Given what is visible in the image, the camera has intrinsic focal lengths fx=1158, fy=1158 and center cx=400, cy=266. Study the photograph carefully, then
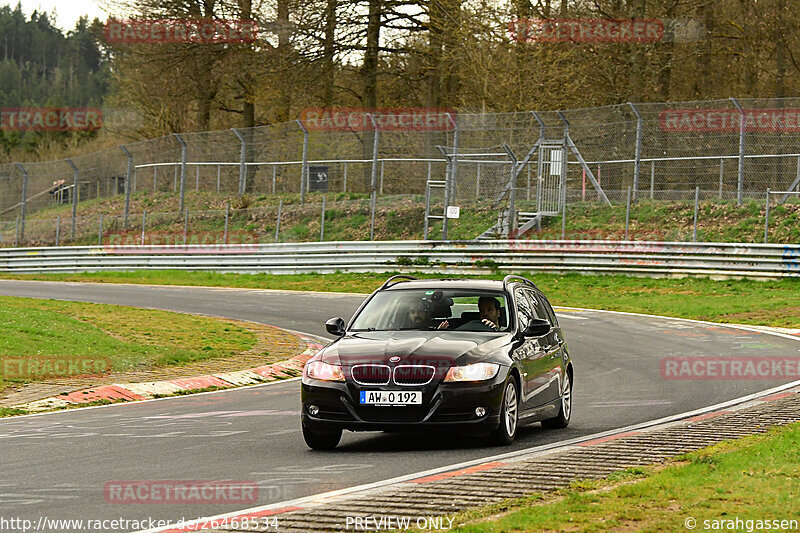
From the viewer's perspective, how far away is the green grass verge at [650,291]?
964 inches

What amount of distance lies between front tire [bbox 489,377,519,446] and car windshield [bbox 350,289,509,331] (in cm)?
86

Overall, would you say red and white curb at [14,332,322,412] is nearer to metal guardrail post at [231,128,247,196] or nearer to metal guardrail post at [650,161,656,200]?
metal guardrail post at [650,161,656,200]

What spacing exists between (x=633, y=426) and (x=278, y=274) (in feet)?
87.8

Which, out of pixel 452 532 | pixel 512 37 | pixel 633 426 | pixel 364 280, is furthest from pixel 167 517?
pixel 512 37

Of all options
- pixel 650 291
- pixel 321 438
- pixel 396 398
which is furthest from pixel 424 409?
pixel 650 291

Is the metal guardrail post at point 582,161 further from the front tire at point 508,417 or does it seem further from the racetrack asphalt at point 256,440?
the front tire at point 508,417

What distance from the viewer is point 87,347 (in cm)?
1697

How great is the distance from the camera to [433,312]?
434 inches

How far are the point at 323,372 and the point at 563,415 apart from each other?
281 cm

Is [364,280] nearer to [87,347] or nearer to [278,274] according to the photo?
[278,274]

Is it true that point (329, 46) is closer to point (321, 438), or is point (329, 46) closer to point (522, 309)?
point (522, 309)

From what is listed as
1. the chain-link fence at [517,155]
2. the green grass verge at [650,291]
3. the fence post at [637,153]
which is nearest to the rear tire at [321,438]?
the green grass verge at [650,291]

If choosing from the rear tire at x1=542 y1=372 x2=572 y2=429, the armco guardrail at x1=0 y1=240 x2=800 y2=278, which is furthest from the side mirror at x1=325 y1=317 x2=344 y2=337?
the armco guardrail at x1=0 y1=240 x2=800 y2=278

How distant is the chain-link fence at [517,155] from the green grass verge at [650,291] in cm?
399
